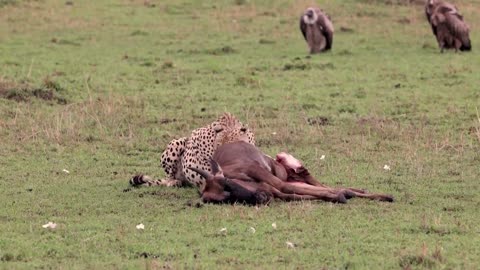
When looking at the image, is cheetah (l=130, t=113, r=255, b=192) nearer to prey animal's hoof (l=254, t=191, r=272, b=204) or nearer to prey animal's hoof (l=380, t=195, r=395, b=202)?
prey animal's hoof (l=254, t=191, r=272, b=204)

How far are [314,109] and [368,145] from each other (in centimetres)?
263

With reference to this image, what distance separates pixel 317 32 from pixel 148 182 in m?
11.2

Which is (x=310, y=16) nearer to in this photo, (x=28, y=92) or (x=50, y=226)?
(x=28, y=92)

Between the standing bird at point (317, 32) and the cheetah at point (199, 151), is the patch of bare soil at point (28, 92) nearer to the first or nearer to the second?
the cheetah at point (199, 151)

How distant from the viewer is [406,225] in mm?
7734

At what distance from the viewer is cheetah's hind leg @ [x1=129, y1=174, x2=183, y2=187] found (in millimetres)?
9570

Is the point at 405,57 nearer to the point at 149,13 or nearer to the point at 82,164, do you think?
the point at 149,13

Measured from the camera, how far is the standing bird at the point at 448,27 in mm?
20578

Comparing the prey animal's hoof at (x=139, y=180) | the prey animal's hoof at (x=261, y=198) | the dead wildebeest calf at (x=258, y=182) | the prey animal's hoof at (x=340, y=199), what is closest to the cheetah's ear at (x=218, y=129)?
the dead wildebeest calf at (x=258, y=182)

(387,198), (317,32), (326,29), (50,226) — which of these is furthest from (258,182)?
(326,29)

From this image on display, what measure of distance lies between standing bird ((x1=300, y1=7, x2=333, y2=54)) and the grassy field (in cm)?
42

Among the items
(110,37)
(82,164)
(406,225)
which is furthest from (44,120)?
(110,37)

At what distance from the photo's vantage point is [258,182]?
28.2ft

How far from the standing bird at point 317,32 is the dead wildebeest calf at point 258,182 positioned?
11400 mm
